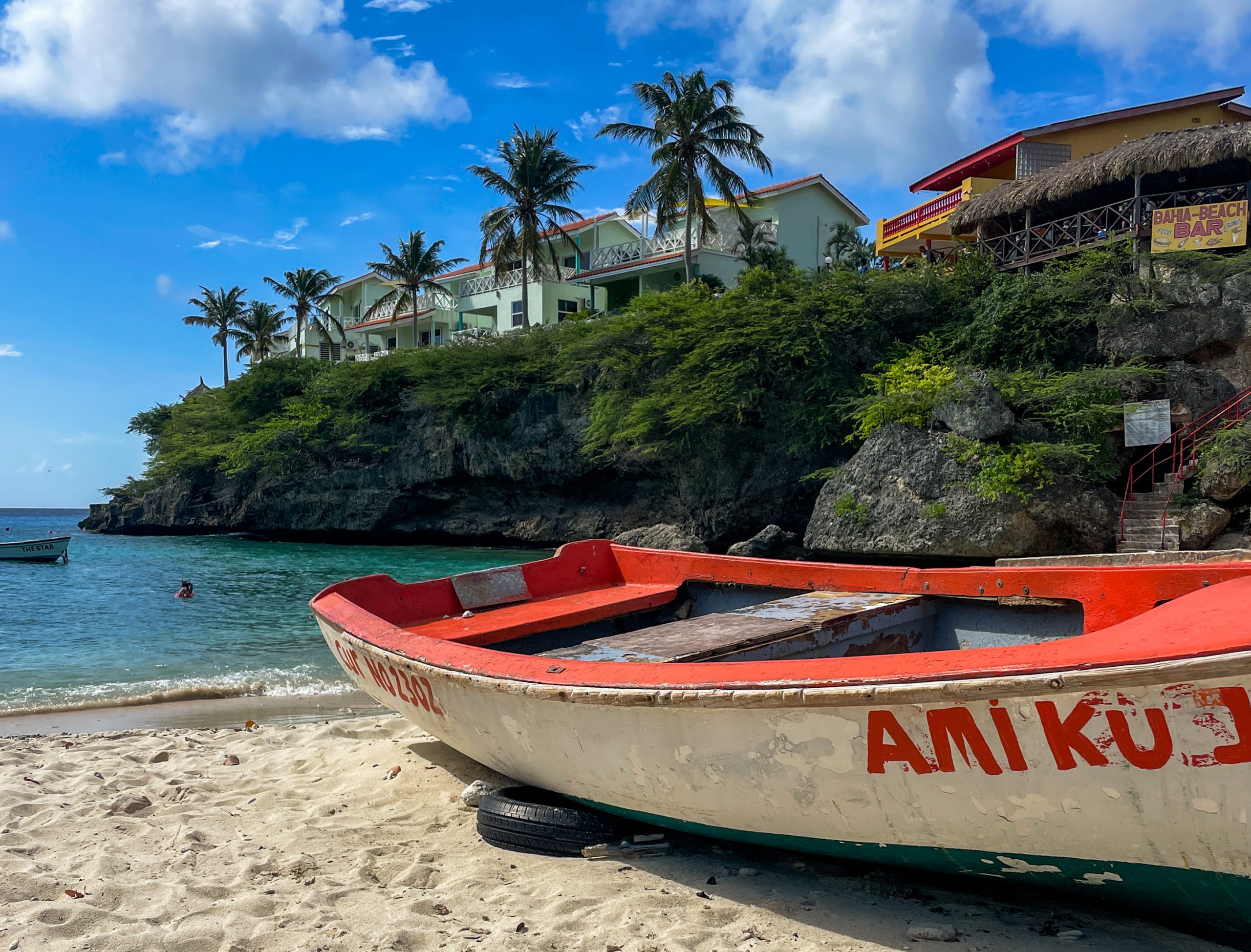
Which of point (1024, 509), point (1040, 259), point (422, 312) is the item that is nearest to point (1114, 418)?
point (1024, 509)

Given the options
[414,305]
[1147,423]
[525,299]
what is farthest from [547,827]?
[414,305]

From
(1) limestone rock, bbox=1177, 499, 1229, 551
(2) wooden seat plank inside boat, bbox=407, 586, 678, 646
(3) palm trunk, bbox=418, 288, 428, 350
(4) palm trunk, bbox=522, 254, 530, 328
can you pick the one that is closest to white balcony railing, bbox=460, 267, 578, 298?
(4) palm trunk, bbox=522, 254, 530, 328

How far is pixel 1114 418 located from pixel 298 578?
58.0 feet

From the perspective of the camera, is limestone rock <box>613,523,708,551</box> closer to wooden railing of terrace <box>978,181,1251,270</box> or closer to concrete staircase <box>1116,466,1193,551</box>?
concrete staircase <box>1116,466,1193,551</box>

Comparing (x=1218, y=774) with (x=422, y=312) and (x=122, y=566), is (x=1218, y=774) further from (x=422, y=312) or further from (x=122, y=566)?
(x=422, y=312)

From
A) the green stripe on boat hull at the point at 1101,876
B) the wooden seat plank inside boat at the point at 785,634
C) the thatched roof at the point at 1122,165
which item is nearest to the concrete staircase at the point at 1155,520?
the thatched roof at the point at 1122,165

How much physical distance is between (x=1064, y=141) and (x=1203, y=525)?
14.1m

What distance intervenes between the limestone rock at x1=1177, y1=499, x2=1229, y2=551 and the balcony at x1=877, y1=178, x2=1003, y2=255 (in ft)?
36.8

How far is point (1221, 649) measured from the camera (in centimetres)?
214

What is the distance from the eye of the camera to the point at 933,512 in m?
15.6

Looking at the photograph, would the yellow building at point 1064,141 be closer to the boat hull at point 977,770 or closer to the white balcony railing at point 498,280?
the white balcony railing at point 498,280

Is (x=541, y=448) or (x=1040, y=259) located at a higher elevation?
(x=1040, y=259)

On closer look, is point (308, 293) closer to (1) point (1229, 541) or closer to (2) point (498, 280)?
(2) point (498, 280)

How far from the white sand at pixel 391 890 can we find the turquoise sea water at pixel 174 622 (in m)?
4.18
